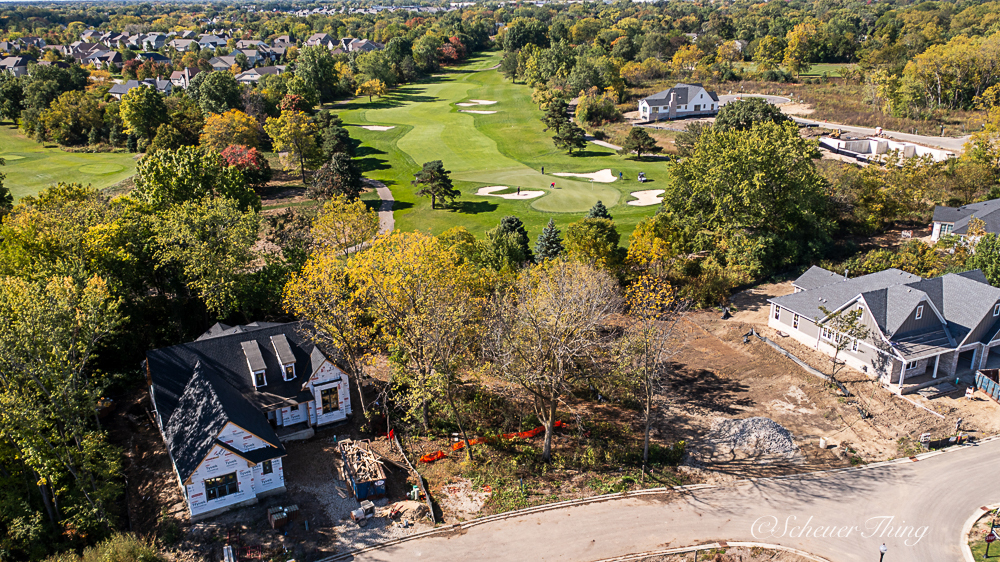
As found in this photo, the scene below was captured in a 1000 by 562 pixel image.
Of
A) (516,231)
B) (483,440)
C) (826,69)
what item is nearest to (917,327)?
(483,440)

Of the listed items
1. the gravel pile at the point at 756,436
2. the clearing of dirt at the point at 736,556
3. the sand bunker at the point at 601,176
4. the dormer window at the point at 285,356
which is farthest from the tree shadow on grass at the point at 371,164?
the clearing of dirt at the point at 736,556

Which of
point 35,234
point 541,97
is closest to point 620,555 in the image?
point 35,234

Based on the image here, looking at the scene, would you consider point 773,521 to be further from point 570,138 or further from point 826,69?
point 826,69

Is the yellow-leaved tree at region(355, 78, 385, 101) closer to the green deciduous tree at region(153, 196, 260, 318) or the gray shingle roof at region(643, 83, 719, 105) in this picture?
the gray shingle roof at region(643, 83, 719, 105)

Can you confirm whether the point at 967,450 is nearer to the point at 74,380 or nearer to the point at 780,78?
the point at 74,380

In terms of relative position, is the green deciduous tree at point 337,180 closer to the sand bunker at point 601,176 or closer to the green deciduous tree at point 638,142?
the sand bunker at point 601,176
